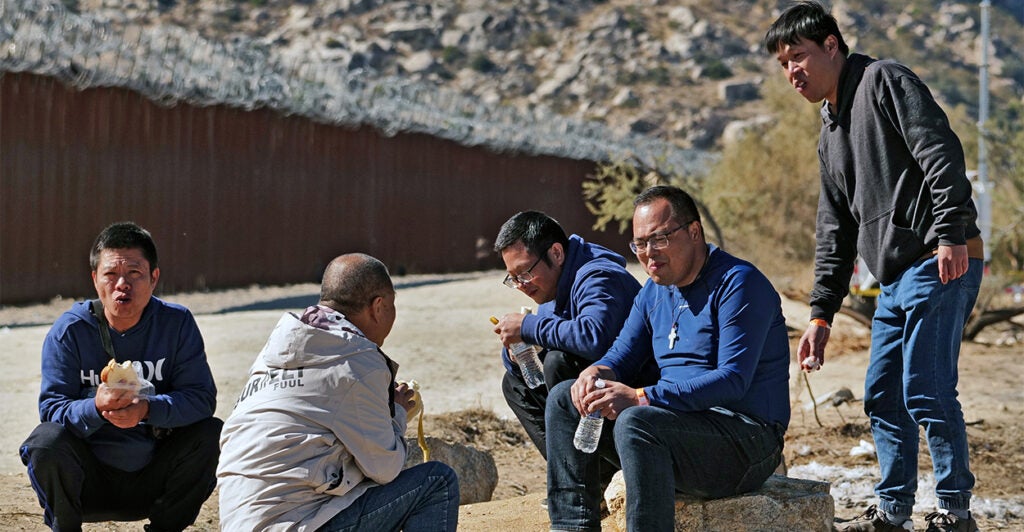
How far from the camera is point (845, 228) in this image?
15.3 ft

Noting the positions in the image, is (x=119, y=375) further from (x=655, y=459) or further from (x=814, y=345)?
(x=814, y=345)

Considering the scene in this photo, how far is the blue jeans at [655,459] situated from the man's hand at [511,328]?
0.68 meters

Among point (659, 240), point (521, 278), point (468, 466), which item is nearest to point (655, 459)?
point (659, 240)

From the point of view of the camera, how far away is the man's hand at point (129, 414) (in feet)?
13.6

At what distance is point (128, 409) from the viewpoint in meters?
4.15

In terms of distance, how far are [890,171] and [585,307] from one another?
4.07ft

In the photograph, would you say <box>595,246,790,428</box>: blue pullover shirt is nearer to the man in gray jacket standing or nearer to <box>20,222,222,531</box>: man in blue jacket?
the man in gray jacket standing

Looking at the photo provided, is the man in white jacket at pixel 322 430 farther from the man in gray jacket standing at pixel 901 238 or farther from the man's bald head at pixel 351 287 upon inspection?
the man in gray jacket standing at pixel 901 238

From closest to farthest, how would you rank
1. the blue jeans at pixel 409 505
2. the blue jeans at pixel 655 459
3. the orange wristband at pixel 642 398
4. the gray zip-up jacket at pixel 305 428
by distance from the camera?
the gray zip-up jacket at pixel 305 428
the blue jeans at pixel 409 505
the blue jeans at pixel 655 459
the orange wristband at pixel 642 398

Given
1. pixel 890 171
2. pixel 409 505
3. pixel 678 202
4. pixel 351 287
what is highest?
pixel 890 171

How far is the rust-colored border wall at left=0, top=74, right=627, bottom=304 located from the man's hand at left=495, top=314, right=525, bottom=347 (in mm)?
11013

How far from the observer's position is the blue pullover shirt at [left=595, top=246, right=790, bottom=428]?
377 centimetres

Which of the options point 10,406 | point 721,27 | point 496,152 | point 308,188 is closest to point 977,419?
point 10,406

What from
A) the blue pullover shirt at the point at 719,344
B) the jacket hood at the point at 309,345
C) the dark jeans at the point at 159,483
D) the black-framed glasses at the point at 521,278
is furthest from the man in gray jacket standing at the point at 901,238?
the dark jeans at the point at 159,483
